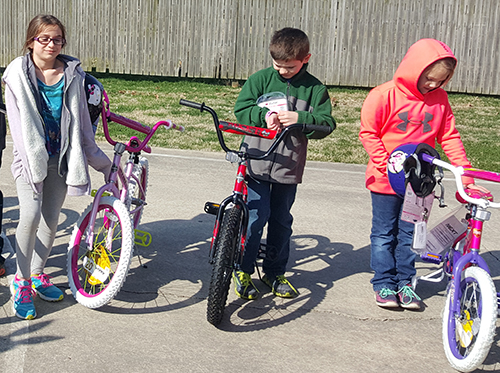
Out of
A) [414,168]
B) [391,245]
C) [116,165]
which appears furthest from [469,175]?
[116,165]

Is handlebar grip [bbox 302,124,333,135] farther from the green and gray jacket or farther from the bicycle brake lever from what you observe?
the bicycle brake lever

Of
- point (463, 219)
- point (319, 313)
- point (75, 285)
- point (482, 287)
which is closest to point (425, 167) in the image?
point (463, 219)

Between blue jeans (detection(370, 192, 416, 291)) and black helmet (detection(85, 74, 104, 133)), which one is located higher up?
black helmet (detection(85, 74, 104, 133))

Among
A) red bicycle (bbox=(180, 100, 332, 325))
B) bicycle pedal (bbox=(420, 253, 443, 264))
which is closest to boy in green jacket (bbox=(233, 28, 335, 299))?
red bicycle (bbox=(180, 100, 332, 325))

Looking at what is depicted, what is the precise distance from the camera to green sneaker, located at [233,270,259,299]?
436cm

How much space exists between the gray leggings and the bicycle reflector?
2.04 meters

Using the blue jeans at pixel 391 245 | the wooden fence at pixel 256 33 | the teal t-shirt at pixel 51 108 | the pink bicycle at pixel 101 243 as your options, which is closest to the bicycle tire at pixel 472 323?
the blue jeans at pixel 391 245

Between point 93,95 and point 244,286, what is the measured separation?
1599 mm

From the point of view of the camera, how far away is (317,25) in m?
14.8

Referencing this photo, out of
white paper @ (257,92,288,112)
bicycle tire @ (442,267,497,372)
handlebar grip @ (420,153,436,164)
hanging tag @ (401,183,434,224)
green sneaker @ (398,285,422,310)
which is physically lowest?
green sneaker @ (398,285,422,310)

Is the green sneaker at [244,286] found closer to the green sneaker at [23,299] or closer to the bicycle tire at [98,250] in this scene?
the bicycle tire at [98,250]

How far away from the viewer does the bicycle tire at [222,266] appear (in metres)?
3.76

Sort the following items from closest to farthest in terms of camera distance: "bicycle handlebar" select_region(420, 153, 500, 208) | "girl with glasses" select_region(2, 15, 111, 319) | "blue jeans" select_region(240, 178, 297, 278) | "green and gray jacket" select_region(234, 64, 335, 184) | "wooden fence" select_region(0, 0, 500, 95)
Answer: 1. "bicycle handlebar" select_region(420, 153, 500, 208)
2. "girl with glasses" select_region(2, 15, 111, 319)
3. "green and gray jacket" select_region(234, 64, 335, 184)
4. "blue jeans" select_region(240, 178, 297, 278)
5. "wooden fence" select_region(0, 0, 500, 95)

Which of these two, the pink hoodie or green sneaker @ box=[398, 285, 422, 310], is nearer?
the pink hoodie
